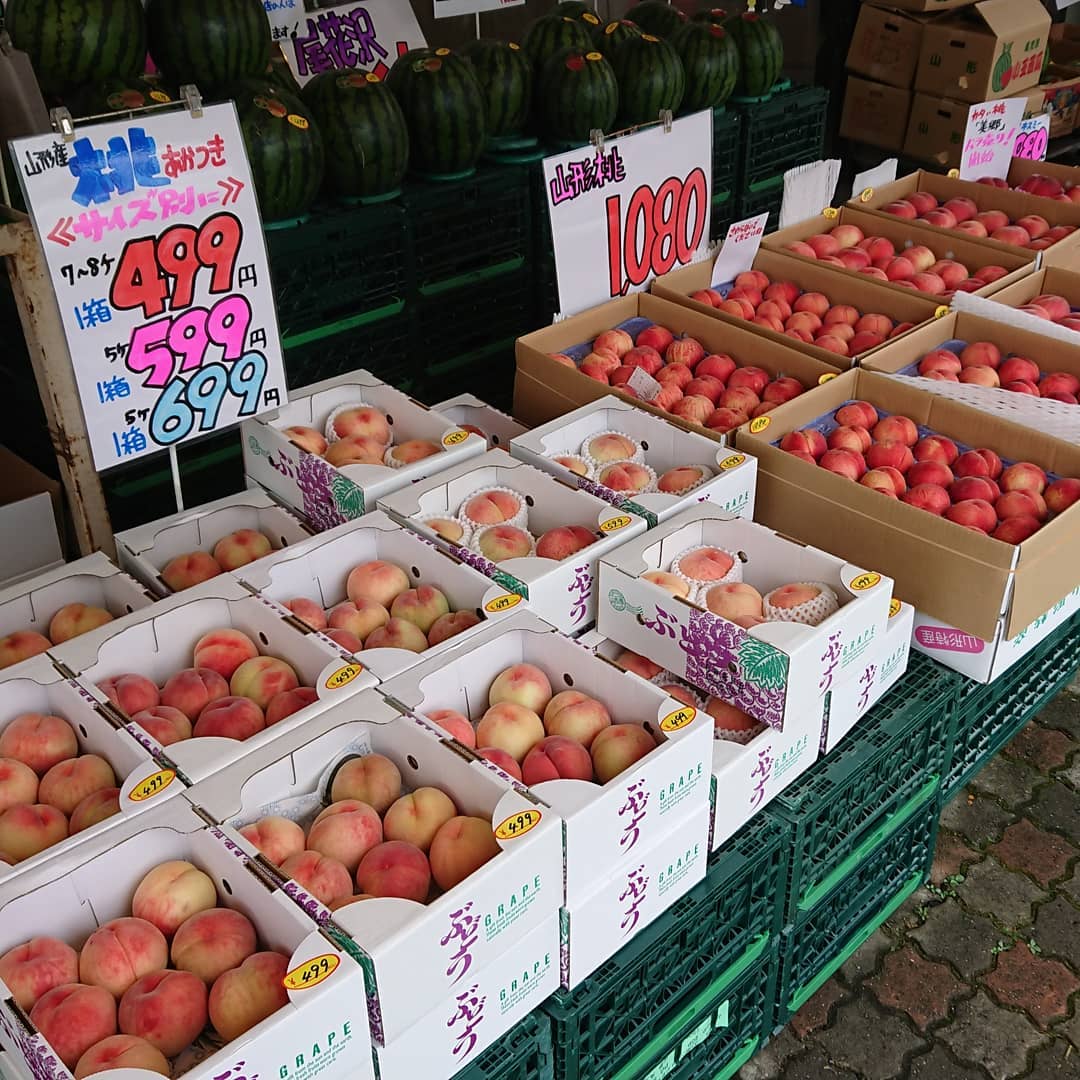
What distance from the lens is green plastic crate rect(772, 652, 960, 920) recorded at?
1.97 metres

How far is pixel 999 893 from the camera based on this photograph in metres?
2.71

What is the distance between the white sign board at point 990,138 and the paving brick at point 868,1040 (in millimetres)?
2830

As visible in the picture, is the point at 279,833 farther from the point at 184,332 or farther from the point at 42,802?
the point at 184,332

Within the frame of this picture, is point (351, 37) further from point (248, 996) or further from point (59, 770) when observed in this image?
point (248, 996)

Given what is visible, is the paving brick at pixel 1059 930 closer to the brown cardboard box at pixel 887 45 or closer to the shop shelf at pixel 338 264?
the shop shelf at pixel 338 264

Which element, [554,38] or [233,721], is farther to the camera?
[554,38]

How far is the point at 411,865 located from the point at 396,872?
0.08 ft

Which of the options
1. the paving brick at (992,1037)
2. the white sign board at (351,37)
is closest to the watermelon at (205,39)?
the white sign board at (351,37)

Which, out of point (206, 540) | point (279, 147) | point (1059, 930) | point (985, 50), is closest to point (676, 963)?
point (206, 540)

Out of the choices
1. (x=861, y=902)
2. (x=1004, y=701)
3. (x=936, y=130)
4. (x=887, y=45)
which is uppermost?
(x=887, y=45)

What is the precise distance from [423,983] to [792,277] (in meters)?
2.54

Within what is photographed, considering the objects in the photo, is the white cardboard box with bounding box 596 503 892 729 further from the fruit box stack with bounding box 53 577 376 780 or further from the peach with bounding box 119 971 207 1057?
the peach with bounding box 119 971 207 1057

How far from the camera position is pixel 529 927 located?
1474mm

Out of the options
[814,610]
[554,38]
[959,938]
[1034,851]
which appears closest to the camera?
[814,610]
